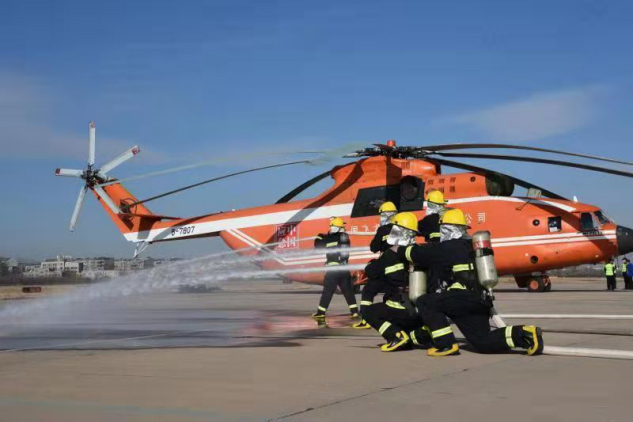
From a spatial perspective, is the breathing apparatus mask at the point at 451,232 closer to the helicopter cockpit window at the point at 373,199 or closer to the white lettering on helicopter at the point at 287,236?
the helicopter cockpit window at the point at 373,199

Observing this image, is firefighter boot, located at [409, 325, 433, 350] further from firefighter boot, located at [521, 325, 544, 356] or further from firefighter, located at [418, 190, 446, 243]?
firefighter, located at [418, 190, 446, 243]

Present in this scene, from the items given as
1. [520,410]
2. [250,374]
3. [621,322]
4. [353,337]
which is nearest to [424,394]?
[520,410]

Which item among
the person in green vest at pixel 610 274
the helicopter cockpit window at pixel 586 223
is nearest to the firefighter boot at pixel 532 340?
the helicopter cockpit window at pixel 586 223

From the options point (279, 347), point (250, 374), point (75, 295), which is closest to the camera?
point (250, 374)

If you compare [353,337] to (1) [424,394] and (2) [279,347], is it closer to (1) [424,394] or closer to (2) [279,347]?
(2) [279,347]

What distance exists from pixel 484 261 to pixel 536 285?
17.2 meters

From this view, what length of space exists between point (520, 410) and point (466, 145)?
11.6m

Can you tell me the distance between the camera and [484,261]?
709 centimetres

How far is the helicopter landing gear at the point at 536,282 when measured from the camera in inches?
901

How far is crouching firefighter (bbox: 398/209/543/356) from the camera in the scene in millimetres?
6727

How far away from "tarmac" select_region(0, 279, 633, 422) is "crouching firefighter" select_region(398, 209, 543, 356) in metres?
0.20

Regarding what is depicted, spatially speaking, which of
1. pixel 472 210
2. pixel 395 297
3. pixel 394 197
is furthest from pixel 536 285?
pixel 395 297

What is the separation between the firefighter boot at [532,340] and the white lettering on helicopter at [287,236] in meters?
14.7

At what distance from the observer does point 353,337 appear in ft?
29.6
